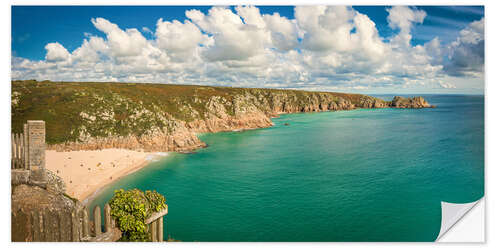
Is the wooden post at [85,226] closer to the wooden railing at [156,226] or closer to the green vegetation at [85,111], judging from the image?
the wooden railing at [156,226]

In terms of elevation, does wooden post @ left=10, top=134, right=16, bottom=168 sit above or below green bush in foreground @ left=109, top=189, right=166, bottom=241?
above

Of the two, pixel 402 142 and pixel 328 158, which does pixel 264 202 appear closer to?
pixel 328 158

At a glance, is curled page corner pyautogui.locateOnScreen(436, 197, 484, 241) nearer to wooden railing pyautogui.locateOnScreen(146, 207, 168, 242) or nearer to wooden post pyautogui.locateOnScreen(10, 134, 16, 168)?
wooden railing pyautogui.locateOnScreen(146, 207, 168, 242)

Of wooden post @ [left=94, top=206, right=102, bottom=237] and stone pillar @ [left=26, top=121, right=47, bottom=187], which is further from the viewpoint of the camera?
stone pillar @ [left=26, top=121, right=47, bottom=187]

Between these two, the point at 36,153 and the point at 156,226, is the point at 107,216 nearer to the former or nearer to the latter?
the point at 156,226

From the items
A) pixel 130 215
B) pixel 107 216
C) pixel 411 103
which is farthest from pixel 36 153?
pixel 411 103

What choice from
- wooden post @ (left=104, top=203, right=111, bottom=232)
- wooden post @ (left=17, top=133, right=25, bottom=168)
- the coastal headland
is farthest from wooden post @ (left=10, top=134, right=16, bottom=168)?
wooden post @ (left=104, top=203, right=111, bottom=232)

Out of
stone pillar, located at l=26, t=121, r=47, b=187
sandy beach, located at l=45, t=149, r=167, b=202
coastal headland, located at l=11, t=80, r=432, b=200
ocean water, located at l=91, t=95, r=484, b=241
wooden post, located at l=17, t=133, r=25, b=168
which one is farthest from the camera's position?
coastal headland, located at l=11, t=80, r=432, b=200

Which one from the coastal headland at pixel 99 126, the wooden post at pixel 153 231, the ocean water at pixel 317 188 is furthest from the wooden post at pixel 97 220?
the ocean water at pixel 317 188
